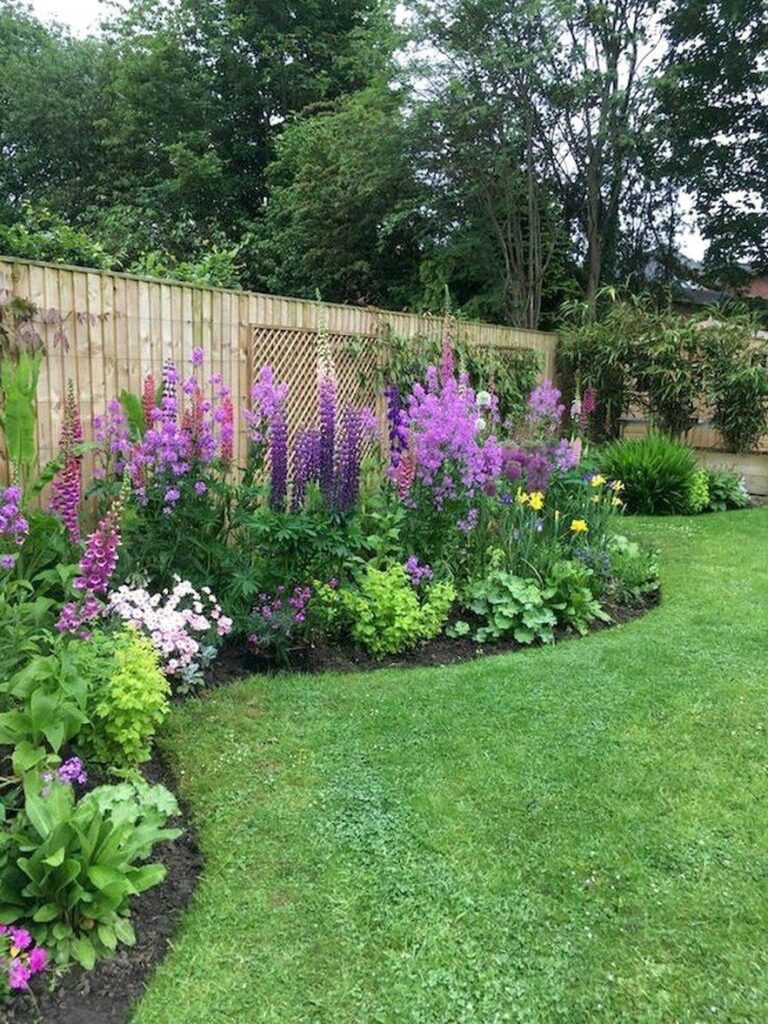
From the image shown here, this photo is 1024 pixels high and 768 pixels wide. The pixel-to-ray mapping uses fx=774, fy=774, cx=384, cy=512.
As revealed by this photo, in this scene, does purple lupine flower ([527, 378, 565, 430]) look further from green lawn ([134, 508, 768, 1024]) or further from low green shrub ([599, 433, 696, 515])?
low green shrub ([599, 433, 696, 515])

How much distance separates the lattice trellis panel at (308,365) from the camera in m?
5.29

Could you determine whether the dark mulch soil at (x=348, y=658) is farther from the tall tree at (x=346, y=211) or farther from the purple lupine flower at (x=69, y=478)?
the tall tree at (x=346, y=211)

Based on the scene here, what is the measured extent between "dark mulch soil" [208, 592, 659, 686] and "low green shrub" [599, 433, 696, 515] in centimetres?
394

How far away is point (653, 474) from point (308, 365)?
151 inches

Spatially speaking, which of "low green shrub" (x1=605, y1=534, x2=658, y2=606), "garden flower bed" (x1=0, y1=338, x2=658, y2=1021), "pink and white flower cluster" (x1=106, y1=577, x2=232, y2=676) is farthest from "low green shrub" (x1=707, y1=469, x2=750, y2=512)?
"pink and white flower cluster" (x1=106, y1=577, x2=232, y2=676)

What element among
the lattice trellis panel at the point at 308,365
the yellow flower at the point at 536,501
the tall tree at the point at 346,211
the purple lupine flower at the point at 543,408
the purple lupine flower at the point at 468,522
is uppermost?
the tall tree at the point at 346,211

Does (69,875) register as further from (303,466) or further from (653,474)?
(653,474)

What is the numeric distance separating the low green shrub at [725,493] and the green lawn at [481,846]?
4905 millimetres

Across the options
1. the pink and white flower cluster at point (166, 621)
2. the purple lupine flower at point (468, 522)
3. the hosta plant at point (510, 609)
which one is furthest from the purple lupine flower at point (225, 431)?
the hosta plant at point (510, 609)

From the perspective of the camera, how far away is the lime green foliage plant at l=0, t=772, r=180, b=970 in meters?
1.84

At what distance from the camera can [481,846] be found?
7.60 feet

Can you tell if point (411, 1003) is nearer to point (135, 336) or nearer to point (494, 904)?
point (494, 904)

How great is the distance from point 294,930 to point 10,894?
0.70 m

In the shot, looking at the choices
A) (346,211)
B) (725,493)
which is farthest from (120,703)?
(346,211)
